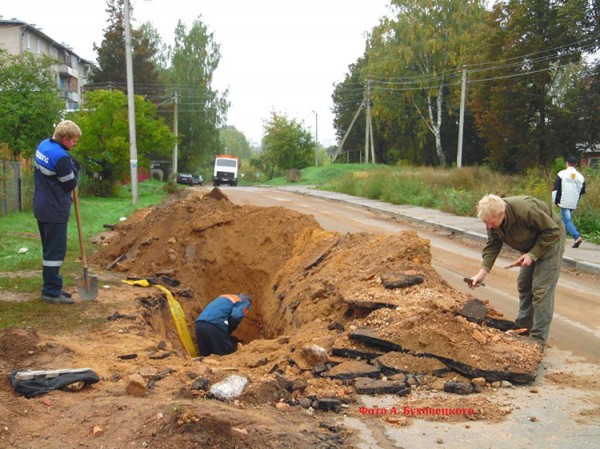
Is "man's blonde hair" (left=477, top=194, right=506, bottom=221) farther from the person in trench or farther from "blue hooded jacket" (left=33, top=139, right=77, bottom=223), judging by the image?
"blue hooded jacket" (left=33, top=139, right=77, bottom=223)

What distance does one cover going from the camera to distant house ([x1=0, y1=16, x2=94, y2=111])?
48906 mm

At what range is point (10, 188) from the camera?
1791 centimetres

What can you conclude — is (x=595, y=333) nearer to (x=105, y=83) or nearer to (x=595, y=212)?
(x=595, y=212)

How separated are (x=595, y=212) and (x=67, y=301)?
12.2 m

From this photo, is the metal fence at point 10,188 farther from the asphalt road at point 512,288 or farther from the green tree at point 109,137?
the asphalt road at point 512,288

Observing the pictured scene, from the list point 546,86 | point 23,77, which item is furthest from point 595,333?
point 546,86

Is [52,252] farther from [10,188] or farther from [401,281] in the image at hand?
[10,188]

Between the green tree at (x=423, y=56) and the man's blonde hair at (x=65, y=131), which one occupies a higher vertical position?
the green tree at (x=423, y=56)

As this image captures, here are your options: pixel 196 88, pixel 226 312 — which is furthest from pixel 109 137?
pixel 196 88

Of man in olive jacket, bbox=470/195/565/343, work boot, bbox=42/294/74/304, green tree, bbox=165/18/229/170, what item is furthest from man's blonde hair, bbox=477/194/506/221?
green tree, bbox=165/18/229/170

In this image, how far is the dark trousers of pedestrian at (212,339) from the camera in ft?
23.5

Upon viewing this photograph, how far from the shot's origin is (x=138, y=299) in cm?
782

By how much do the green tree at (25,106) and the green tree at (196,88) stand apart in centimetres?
3557

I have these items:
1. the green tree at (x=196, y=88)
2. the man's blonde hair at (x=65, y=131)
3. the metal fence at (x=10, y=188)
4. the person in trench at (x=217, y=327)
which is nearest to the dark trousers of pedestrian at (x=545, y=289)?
the person in trench at (x=217, y=327)
